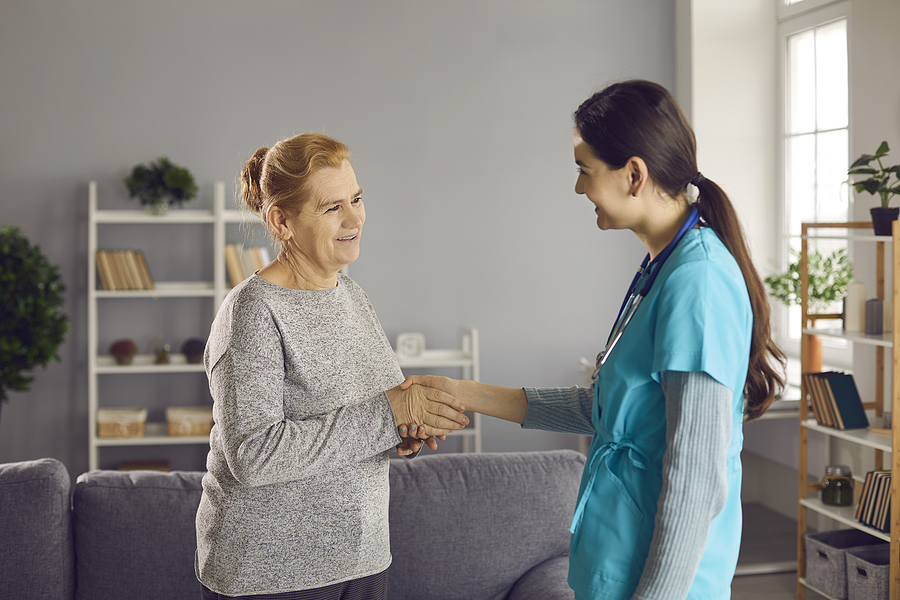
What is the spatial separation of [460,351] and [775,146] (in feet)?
7.13

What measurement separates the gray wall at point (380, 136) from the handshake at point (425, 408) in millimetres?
2771

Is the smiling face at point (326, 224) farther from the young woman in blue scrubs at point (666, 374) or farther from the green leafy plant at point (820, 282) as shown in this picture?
the green leafy plant at point (820, 282)

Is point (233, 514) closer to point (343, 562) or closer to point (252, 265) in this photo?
point (343, 562)

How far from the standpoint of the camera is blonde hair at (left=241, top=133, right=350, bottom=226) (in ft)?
4.71

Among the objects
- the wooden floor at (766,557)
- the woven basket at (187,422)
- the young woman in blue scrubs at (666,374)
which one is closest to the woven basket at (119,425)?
the woven basket at (187,422)

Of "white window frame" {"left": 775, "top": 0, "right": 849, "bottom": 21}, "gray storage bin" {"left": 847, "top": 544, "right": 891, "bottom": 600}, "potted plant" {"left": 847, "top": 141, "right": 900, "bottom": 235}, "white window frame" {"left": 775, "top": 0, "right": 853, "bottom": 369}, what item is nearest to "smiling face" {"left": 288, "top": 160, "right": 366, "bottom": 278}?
"potted plant" {"left": 847, "top": 141, "right": 900, "bottom": 235}

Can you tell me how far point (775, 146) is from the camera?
172 inches

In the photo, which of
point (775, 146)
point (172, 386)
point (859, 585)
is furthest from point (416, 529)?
point (775, 146)

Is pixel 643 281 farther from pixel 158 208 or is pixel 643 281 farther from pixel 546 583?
pixel 158 208

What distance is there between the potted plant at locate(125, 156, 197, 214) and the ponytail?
324 centimetres

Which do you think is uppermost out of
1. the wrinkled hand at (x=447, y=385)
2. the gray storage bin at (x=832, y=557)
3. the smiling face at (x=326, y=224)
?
the smiling face at (x=326, y=224)

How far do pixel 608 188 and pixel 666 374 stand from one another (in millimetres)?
299

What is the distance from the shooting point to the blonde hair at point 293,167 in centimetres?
144

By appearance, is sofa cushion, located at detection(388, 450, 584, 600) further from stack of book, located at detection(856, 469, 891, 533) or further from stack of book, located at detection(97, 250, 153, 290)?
stack of book, located at detection(97, 250, 153, 290)
